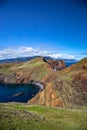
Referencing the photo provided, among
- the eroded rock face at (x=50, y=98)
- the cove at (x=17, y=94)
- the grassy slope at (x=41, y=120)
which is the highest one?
the grassy slope at (x=41, y=120)

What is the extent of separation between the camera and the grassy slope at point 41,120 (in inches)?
581

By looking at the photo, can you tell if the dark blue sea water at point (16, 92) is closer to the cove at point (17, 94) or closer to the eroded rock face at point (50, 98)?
the cove at point (17, 94)

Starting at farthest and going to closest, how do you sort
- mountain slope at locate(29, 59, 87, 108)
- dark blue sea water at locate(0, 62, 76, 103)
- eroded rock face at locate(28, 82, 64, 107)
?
dark blue sea water at locate(0, 62, 76, 103) → eroded rock face at locate(28, 82, 64, 107) → mountain slope at locate(29, 59, 87, 108)

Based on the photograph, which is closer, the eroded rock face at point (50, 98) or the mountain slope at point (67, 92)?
the mountain slope at point (67, 92)

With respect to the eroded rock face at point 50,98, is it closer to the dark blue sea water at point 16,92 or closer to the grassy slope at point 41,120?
the grassy slope at point 41,120

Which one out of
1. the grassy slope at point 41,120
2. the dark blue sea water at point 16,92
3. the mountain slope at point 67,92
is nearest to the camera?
the grassy slope at point 41,120

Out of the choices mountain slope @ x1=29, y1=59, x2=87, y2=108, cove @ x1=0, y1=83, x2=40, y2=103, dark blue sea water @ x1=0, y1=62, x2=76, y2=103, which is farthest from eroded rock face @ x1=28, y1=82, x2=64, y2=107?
dark blue sea water @ x1=0, y1=62, x2=76, y2=103

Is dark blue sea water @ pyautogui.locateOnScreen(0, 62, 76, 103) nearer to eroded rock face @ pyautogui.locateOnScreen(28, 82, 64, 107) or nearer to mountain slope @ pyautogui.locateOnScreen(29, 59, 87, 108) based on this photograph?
mountain slope @ pyautogui.locateOnScreen(29, 59, 87, 108)

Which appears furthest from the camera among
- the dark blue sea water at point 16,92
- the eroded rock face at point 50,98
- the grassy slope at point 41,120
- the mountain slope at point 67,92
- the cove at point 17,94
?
the cove at point 17,94

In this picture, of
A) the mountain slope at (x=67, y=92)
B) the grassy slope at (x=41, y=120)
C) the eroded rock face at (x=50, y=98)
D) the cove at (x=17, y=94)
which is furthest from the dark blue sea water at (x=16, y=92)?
the grassy slope at (x=41, y=120)

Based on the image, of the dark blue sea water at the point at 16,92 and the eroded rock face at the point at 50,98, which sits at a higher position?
the eroded rock face at the point at 50,98

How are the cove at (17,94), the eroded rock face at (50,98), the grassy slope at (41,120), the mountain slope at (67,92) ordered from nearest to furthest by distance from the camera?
the grassy slope at (41,120) → the mountain slope at (67,92) → the eroded rock face at (50,98) → the cove at (17,94)

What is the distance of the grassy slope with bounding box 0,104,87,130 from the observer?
14768mm

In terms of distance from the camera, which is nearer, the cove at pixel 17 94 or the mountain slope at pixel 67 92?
the mountain slope at pixel 67 92
